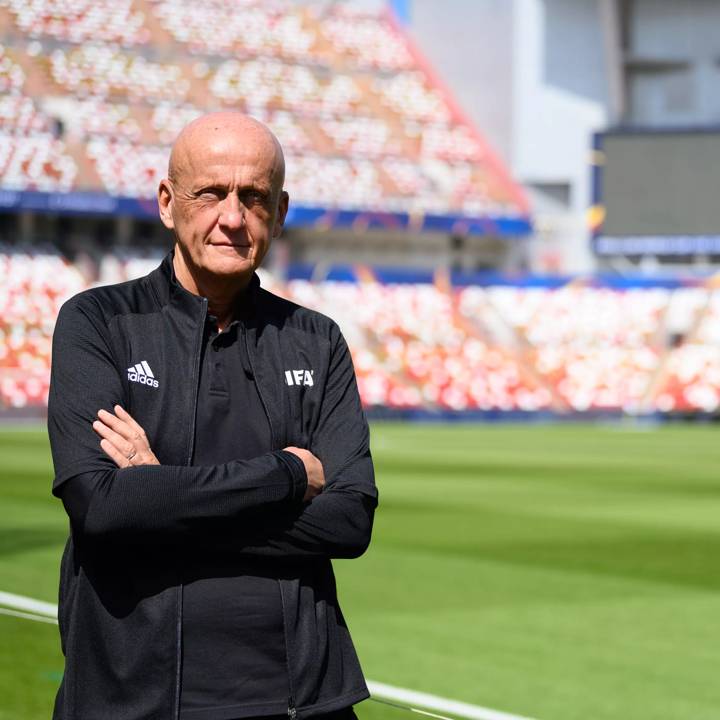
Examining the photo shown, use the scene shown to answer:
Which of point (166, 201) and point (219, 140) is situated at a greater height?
point (219, 140)

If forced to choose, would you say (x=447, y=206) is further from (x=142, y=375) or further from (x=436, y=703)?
(x=142, y=375)

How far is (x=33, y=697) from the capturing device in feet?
22.3

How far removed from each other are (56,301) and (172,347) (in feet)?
115

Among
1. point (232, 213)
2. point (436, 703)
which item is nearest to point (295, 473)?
point (232, 213)

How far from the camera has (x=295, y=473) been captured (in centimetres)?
322

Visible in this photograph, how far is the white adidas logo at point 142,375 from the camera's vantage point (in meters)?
3.15

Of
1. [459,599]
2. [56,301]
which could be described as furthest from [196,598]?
[56,301]

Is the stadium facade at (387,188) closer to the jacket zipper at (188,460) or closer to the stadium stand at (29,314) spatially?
the stadium stand at (29,314)

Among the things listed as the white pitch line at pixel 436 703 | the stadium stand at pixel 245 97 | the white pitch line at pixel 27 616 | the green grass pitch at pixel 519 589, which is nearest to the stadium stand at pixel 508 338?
the stadium stand at pixel 245 97

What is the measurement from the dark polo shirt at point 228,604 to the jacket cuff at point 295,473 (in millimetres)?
56

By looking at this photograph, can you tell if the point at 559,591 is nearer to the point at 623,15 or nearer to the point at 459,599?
the point at 459,599

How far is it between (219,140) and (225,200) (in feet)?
0.41

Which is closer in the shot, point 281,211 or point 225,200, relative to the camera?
point 225,200

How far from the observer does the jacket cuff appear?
321cm
